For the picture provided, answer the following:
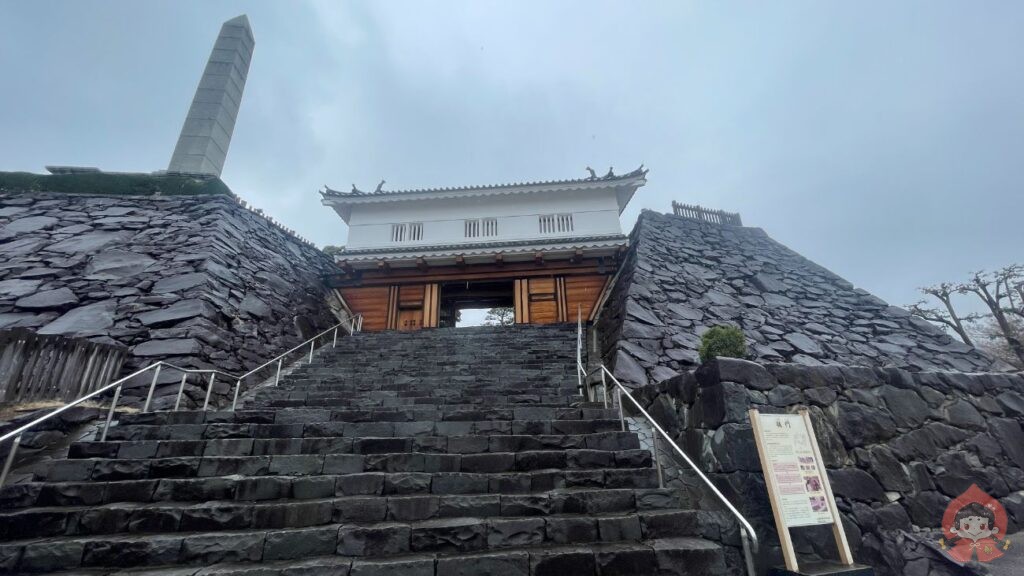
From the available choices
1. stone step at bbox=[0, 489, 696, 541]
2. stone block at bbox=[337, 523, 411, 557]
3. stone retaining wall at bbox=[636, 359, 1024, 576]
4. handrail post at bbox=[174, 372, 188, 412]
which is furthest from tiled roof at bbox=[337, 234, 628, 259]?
stone block at bbox=[337, 523, 411, 557]

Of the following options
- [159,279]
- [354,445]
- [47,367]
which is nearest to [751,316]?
[354,445]

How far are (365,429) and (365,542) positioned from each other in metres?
1.85

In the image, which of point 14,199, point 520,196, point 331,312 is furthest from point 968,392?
point 14,199

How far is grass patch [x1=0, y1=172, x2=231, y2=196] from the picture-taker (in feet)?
33.6

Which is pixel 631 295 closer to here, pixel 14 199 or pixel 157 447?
pixel 157 447

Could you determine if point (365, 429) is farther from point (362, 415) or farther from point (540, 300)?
point (540, 300)

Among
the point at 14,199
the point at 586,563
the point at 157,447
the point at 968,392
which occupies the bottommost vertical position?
the point at 586,563

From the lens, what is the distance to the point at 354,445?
165 inches

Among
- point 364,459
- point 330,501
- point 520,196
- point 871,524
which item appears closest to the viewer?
point 330,501

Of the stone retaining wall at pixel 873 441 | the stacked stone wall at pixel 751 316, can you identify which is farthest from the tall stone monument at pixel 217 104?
the stone retaining wall at pixel 873 441

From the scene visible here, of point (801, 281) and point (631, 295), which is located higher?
Answer: point (801, 281)

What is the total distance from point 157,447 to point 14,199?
11189 mm

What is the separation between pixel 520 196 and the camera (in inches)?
550

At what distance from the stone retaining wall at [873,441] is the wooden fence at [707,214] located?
1203 centimetres
